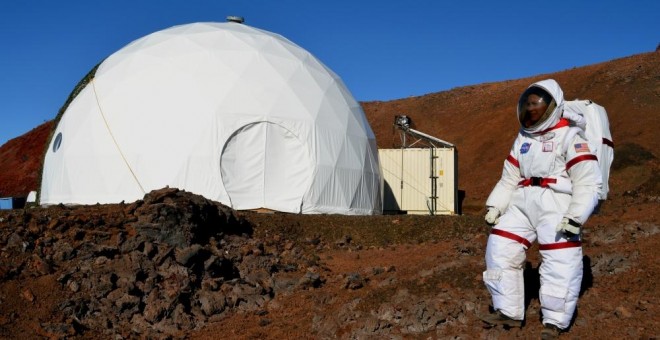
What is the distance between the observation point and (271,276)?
1145 centimetres

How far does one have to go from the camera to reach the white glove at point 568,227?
6457 mm

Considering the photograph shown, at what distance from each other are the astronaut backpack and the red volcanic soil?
4.98ft

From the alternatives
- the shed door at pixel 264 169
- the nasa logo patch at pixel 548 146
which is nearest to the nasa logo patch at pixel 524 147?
the nasa logo patch at pixel 548 146

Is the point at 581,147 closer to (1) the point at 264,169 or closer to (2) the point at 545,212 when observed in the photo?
(2) the point at 545,212

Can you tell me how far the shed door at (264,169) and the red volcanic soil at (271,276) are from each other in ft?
5.42

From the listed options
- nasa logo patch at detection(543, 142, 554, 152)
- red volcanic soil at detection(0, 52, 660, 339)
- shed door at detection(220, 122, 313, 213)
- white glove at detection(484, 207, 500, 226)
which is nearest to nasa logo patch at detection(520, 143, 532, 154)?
nasa logo patch at detection(543, 142, 554, 152)

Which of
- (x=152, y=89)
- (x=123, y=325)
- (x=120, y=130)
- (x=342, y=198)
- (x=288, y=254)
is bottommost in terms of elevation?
(x=123, y=325)

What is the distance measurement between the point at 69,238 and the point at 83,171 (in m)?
7.85

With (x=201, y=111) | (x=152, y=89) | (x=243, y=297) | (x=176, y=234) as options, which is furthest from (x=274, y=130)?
Result: (x=243, y=297)

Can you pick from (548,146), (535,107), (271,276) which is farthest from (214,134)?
(548,146)

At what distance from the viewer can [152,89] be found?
63.0 ft

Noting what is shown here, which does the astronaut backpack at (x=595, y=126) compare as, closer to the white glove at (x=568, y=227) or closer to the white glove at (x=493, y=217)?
the white glove at (x=568, y=227)

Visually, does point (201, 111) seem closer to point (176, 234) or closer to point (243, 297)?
point (176, 234)

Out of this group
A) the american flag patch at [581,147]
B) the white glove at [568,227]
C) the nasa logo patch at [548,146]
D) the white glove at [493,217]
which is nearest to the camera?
the white glove at [568,227]
